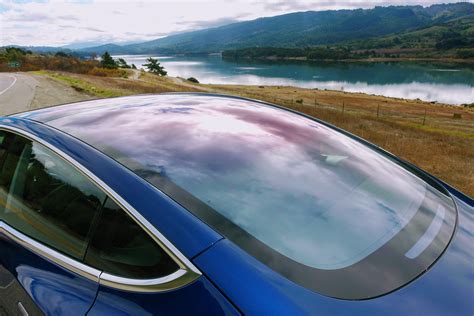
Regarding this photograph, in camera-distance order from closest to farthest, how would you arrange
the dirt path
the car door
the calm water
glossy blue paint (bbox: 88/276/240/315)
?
glossy blue paint (bbox: 88/276/240/315) → the car door → the dirt path → the calm water

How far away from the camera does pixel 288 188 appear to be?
1522 mm

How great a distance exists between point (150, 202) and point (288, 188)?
0.61 m

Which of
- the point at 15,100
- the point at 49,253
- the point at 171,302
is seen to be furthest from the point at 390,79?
the point at 171,302

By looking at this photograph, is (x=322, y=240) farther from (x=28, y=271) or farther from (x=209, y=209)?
(x=28, y=271)

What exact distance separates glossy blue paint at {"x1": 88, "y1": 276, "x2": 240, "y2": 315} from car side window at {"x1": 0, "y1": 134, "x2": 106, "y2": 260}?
30cm

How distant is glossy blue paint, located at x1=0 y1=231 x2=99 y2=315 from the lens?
129 cm

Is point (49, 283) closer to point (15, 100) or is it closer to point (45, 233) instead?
point (45, 233)

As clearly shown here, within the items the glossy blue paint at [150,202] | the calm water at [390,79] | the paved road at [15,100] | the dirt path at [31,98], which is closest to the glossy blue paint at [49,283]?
the glossy blue paint at [150,202]

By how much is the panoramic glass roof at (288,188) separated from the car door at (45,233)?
0.21 m

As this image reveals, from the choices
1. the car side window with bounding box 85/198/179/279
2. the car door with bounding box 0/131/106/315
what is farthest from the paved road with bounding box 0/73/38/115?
the car side window with bounding box 85/198/179/279

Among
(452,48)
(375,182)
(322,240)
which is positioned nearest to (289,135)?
(375,182)

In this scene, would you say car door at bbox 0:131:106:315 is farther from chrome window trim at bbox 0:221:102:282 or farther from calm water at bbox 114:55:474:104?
calm water at bbox 114:55:474:104

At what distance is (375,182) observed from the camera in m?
1.82

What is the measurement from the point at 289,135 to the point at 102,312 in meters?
1.28
